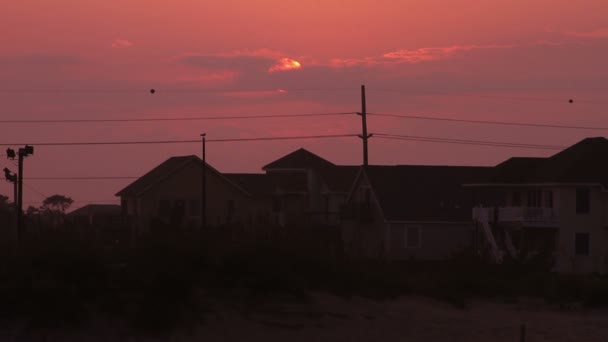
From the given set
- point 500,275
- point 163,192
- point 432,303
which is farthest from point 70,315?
point 163,192

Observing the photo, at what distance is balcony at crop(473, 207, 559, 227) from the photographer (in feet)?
205

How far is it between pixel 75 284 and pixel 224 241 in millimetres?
4902

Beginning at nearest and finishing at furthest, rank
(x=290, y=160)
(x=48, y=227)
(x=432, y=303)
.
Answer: (x=48, y=227) → (x=432, y=303) → (x=290, y=160)

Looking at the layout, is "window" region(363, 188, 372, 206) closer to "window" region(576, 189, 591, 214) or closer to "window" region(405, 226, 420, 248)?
"window" region(405, 226, 420, 248)

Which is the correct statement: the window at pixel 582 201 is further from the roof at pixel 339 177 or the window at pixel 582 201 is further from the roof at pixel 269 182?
the roof at pixel 269 182

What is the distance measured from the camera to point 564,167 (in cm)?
6378

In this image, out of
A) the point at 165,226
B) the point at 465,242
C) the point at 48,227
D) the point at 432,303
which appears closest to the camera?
the point at 48,227

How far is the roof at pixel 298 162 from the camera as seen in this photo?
9112 centimetres

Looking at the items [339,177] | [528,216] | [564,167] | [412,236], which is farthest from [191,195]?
[564,167]

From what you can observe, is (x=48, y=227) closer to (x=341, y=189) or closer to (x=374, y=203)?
(x=374, y=203)

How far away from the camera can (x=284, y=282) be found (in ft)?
100

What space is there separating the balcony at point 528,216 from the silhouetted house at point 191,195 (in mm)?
22631

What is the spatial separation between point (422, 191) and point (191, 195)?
1998 cm

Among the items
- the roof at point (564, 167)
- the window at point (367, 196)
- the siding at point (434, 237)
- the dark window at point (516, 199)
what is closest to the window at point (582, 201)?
the roof at point (564, 167)
